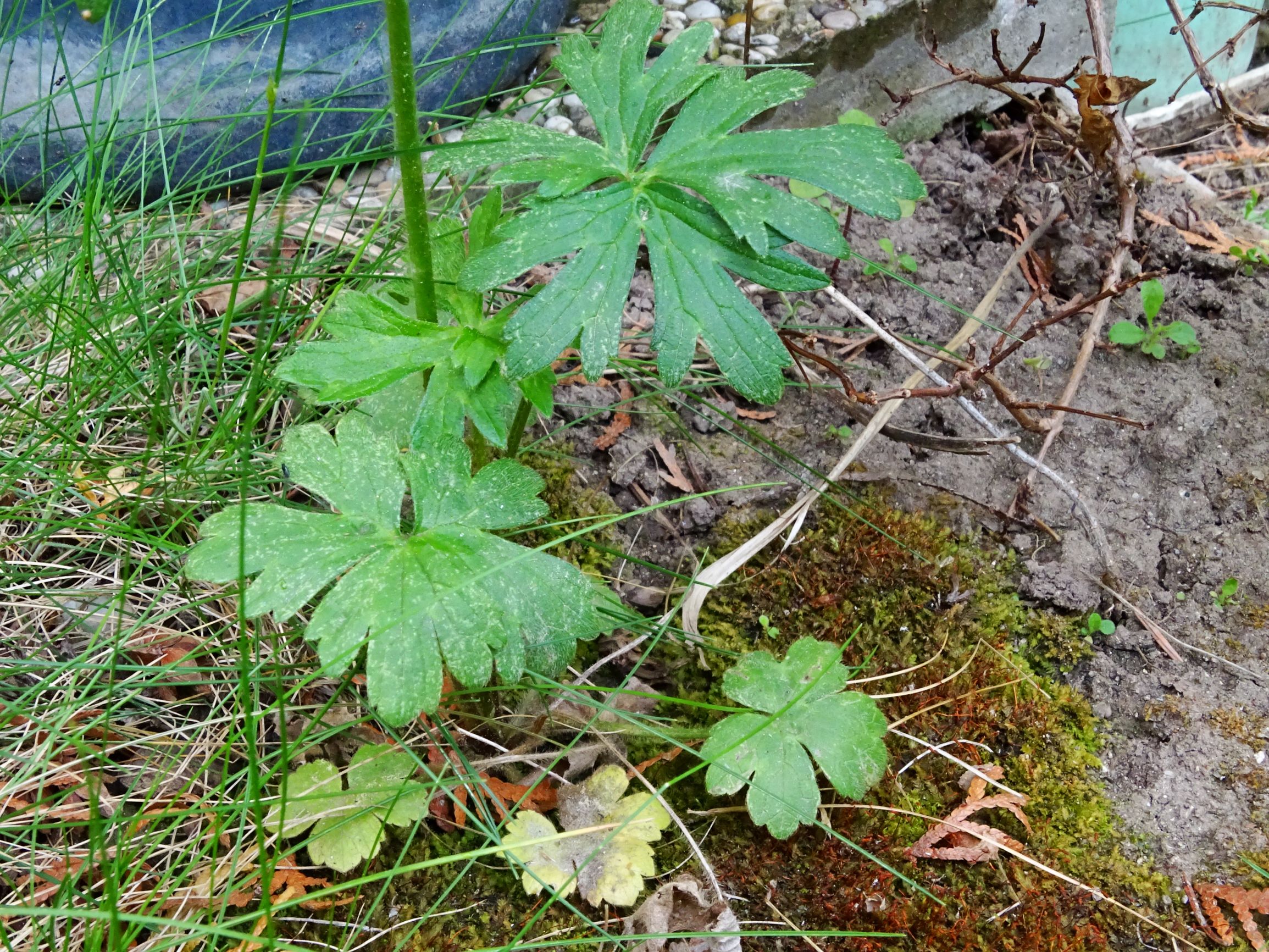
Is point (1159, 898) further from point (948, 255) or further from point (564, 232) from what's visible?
point (948, 255)

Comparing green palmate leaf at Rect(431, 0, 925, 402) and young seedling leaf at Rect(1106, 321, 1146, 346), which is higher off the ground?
green palmate leaf at Rect(431, 0, 925, 402)

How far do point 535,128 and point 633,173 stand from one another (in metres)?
0.21

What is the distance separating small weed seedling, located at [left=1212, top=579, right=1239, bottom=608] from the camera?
196 centimetres

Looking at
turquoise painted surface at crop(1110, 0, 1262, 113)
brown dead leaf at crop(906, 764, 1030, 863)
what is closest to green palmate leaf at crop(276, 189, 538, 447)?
brown dead leaf at crop(906, 764, 1030, 863)

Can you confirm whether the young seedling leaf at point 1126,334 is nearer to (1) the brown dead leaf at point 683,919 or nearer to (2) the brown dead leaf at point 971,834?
(2) the brown dead leaf at point 971,834

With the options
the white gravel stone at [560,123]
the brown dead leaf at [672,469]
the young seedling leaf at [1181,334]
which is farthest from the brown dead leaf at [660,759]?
the white gravel stone at [560,123]

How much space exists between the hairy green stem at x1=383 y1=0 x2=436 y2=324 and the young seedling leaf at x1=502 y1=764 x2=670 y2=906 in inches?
37.4

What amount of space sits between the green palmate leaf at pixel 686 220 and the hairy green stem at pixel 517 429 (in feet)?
0.81

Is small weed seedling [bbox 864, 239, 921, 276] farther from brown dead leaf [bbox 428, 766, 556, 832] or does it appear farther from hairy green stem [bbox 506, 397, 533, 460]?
brown dead leaf [bbox 428, 766, 556, 832]

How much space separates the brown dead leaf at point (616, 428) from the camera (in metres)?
2.29

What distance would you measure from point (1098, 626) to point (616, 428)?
1207 mm

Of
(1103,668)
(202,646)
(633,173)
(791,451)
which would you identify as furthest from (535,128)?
(1103,668)

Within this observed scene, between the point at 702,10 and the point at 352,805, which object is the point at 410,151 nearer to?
the point at 352,805

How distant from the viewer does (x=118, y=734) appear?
1714mm
